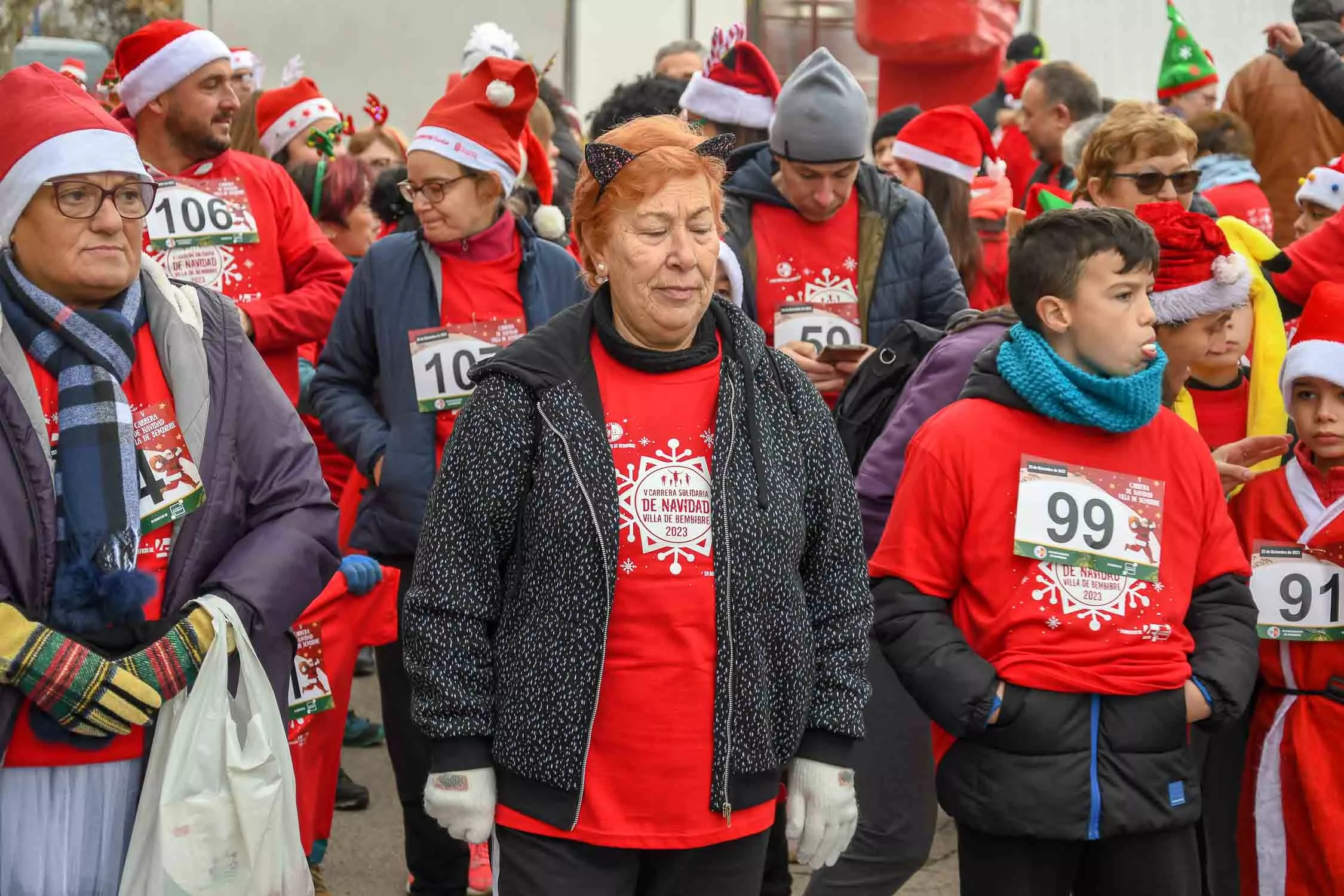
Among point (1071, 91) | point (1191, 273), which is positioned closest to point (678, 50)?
point (1071, 91)

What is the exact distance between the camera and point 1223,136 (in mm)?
7949

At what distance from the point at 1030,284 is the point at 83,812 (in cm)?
228

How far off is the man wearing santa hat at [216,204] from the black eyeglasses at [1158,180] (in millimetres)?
2634

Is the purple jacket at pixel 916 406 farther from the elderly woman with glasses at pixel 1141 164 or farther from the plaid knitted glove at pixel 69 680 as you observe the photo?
the plaid knitted glove at pixel 69 680

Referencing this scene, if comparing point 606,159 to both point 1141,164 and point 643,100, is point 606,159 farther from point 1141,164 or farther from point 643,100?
point 643,100

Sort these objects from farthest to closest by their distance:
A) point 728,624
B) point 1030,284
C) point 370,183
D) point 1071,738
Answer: point 370,183 < point 1030,284 < point 1071,738 < point 728,624

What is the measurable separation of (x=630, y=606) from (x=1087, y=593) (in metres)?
1.11

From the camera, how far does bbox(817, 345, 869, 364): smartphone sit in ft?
17.4

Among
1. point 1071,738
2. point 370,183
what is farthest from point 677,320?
point 370,183

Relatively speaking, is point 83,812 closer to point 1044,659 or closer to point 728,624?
point 728,624

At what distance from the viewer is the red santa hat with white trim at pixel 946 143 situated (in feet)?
22.2

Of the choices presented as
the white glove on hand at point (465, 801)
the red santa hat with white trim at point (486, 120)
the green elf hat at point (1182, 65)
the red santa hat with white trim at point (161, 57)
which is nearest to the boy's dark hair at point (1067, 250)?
the white glove on hand at point (465, 801)

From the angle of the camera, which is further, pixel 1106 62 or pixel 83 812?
pixel 1106 62

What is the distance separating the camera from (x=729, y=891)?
3357mm
